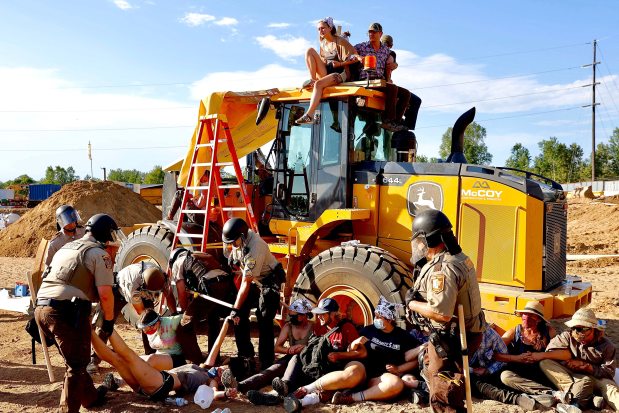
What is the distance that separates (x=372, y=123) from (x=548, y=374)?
11.3 feet

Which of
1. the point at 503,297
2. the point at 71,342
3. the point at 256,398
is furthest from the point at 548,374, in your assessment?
the point at 71,342

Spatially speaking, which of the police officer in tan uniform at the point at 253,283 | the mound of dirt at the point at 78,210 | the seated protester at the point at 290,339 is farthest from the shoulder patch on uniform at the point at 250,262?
the mound of dirt at the point at 78,210

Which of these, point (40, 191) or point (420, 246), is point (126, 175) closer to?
point (40, 191)

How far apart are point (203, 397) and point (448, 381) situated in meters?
2.29

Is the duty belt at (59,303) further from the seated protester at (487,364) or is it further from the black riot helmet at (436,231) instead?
the seated protester at (487,364)

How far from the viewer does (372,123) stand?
719 cm

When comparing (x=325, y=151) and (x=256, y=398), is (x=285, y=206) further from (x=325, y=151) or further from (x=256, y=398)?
(x=256, y=398)

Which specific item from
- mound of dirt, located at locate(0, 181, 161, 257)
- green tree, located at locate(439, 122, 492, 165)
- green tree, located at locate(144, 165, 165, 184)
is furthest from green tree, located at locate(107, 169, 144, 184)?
mound of dirt, located at locate(0, 181, 161, 257)

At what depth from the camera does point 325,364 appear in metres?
5.65

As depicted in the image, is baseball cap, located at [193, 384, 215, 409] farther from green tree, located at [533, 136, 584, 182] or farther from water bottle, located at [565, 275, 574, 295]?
green tree, located at [533, 136, 584, 182]

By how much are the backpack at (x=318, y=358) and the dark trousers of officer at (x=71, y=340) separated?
81.1 inches

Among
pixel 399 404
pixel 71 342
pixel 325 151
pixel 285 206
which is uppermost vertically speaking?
pixel 325 151

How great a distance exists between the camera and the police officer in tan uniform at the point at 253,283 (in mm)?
6156

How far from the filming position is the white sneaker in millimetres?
5168
